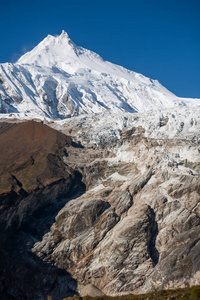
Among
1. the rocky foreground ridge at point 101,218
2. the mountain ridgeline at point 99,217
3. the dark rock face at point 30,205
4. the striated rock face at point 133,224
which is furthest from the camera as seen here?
the dark rock face at point 30,205

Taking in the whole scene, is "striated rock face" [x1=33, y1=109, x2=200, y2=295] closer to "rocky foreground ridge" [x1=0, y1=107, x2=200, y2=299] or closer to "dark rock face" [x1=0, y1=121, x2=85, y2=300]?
"rocky foreground ridge" [x1=0, y1=107, x2=200, y2=299]

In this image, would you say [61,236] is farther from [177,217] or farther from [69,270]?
[177,217]

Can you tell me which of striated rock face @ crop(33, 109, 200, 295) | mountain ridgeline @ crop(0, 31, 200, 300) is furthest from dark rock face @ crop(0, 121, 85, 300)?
striated rock face @ crop(33, 109, 200, 295)

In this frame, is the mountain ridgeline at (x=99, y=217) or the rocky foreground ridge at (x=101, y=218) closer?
the mountain ridgeline at (x=99, y=217)

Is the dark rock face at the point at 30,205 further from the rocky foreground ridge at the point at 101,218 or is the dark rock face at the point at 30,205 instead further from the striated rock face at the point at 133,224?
the striated rock face at the point at 133,224

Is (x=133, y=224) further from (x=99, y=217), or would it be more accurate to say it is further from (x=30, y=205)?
(x=30, y=205)

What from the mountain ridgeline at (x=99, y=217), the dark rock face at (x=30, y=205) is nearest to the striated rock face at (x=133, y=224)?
the mountain ridgeline at (x=99, y=217)

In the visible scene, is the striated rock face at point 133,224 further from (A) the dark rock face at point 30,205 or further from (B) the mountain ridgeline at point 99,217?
(A) the dark rock face at point 30,205

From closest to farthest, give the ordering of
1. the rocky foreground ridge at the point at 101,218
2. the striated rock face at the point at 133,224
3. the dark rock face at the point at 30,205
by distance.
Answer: the striated rock face at the point at 133,224 → the rocky foreground ridge at the point at 101,218 → the dark rock face at the point at 30,205
